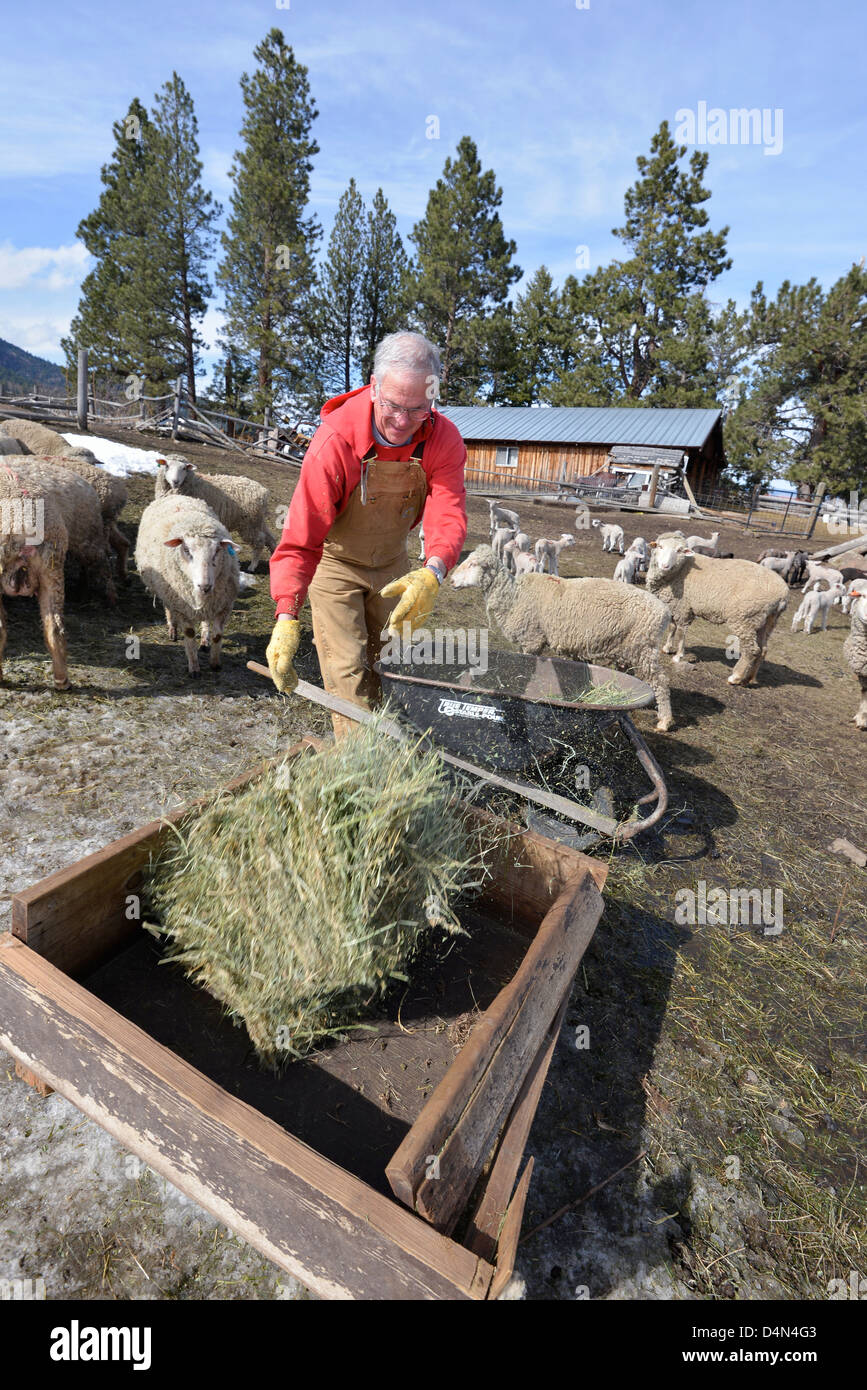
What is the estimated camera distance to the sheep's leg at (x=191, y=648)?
629 centimetres

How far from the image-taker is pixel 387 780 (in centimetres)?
216

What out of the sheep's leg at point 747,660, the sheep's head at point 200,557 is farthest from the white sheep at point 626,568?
the sheep's head at point 200,557

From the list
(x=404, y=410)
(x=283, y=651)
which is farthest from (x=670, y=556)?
(x=283, y=651)

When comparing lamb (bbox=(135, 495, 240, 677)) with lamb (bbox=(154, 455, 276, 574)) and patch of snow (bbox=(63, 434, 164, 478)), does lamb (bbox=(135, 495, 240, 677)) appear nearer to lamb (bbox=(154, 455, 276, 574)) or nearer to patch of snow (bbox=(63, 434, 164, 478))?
lamb (bbox=(154, 455, 276, 574))

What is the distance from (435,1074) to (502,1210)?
0.52 meters

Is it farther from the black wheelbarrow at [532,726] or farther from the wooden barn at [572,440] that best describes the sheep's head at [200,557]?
the wooden barn at [572,440]

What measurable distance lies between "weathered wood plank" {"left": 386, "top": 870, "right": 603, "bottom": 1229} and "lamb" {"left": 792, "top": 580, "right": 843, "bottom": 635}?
13.3 meters

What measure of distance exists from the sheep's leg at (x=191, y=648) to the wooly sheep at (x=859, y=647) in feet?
24.2

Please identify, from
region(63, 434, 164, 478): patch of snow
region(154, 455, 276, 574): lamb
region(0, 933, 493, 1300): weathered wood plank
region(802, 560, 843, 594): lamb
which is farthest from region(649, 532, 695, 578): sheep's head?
region(63, 434, 164, 478): patch of snow

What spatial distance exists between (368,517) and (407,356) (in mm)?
919

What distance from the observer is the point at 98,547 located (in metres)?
7.30

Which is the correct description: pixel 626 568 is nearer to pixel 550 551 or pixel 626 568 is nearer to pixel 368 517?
pixel 550 551

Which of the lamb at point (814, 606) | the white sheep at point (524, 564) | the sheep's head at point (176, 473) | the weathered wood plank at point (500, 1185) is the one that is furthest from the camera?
the lamb at point (814, 606)

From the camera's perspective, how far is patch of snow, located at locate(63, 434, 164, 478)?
1271 cm
